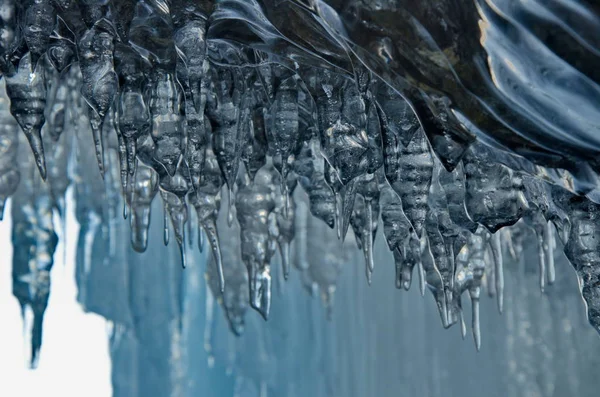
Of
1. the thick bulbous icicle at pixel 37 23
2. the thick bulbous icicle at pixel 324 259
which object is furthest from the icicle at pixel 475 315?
the thick bulbous icicle at pixel 324 259

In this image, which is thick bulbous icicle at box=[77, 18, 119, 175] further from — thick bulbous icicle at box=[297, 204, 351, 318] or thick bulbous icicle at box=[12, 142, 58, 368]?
thick bulbous icicle at box=[297, 204, 351, 318]

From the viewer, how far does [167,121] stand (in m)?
1.95

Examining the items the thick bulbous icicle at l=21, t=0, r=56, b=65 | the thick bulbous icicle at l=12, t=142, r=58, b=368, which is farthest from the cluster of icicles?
the thick bulbous icicle at l=12, t=142, r=58, b=368

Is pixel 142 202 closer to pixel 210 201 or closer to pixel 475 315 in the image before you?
pixel 210 201

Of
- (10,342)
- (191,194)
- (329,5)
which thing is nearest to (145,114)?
(191,194)

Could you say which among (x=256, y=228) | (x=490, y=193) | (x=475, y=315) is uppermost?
(x=256, y=228)

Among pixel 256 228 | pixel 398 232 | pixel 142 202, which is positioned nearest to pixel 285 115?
pixel 398 232

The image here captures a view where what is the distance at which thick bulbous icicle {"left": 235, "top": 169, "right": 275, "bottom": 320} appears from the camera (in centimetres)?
274

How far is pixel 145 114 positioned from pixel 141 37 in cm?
20

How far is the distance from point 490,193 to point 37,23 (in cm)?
88

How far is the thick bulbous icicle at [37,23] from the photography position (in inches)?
65.8

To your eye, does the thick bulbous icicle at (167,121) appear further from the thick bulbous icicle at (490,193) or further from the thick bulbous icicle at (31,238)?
the thick bulbous icicle at (31,238)

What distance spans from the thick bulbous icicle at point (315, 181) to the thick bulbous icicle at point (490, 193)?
954 mm

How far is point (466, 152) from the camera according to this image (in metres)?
1.41
